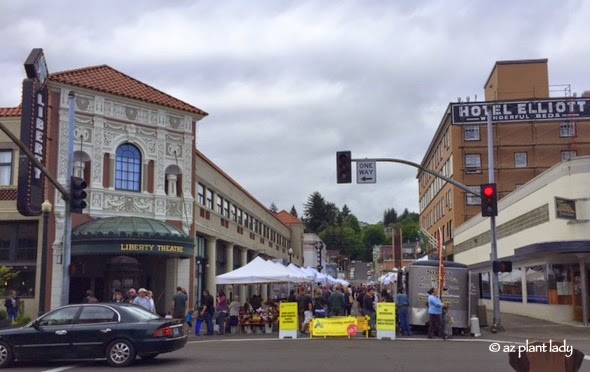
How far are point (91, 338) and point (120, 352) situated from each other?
71cm

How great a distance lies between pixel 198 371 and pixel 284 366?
75.5 inches

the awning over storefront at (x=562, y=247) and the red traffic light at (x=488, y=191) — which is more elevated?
the red traffic light at (x=488, y=191)

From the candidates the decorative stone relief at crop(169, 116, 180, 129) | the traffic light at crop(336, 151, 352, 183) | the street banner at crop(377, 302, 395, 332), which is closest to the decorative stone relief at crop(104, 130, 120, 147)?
the decorative stone relief at crop(169, 116, 180, 129)

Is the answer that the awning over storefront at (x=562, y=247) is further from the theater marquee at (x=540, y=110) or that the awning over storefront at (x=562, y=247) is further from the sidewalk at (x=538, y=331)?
the theater marquee at (x=540, y=110)

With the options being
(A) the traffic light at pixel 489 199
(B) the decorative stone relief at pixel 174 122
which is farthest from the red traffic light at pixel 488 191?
(B) the decorative stone relief at pixel 174 122

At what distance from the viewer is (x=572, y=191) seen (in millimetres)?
27969

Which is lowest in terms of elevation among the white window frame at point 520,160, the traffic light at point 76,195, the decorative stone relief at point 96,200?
the traffic light at point 76,195

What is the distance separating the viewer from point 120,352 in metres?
A: 15.2

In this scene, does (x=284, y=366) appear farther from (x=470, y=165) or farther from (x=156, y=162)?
(x=470, y=165)

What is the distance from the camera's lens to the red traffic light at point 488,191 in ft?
79.6

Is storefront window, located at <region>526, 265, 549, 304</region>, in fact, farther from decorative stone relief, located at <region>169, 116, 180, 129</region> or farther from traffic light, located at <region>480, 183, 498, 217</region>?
decorative stone relief, located at <region>169, 116, 180, 129</region>

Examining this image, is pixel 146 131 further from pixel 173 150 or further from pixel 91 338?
pixel 91 338

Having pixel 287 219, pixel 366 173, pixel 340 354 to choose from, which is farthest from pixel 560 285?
pixel 287 219

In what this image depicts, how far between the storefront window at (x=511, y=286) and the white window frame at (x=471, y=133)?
21.8 meters
